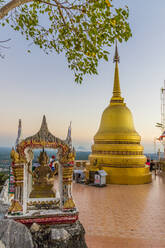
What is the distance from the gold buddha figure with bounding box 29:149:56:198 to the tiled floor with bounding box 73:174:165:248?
1.76m

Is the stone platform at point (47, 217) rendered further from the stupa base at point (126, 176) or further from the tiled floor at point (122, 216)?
the stupa base at point (126, 176)

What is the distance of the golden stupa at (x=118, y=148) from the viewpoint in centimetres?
1355

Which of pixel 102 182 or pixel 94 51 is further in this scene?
pixel 102 182

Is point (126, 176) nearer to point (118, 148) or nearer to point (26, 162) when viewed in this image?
point (118, 148)

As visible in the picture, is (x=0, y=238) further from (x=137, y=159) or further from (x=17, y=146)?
(x=137, y=159)

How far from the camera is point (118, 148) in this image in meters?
14.5

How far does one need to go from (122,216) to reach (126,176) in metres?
6.22

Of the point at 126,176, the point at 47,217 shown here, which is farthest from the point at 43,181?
the point at 126,176

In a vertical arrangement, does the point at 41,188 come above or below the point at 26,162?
below

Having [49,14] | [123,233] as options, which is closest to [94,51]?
[49,14]

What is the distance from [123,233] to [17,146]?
4137 millimetres

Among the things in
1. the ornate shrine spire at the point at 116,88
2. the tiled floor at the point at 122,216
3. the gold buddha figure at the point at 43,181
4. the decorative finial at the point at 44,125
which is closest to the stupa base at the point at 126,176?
the tiled floor at the point at 122,216

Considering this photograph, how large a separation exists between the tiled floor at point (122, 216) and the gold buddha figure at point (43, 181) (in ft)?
5.79

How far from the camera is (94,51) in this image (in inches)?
212
